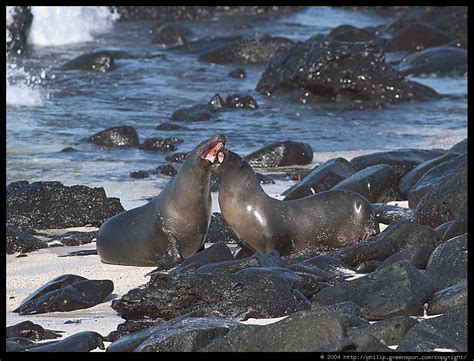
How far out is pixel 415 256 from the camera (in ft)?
21.4

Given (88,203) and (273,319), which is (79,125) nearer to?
(88,203)

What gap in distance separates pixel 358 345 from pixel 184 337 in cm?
85

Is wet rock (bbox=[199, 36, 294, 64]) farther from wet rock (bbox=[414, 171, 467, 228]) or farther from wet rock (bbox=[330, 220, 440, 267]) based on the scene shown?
wet rock (bbox=[330, 220, 440, 267])

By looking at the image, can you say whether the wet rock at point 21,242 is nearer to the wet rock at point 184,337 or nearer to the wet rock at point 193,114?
the wet rock at point 184,337

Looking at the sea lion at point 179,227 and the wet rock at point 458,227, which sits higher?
the wet rock at point 458,227

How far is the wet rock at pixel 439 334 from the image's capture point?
474 cm

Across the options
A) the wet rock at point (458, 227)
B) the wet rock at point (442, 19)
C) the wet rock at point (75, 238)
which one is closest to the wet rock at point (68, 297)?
the wet rock at point (75, 238)

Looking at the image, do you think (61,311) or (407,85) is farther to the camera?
(407,85)

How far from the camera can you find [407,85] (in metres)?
16.6

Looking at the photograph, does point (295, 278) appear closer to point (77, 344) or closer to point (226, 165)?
point (77, 344)

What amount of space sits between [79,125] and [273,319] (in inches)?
363

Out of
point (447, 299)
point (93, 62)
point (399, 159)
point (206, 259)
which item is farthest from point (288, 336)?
point (93, 62)

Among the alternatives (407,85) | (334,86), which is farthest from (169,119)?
(407,85)

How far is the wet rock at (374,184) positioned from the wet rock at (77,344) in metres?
4.03
